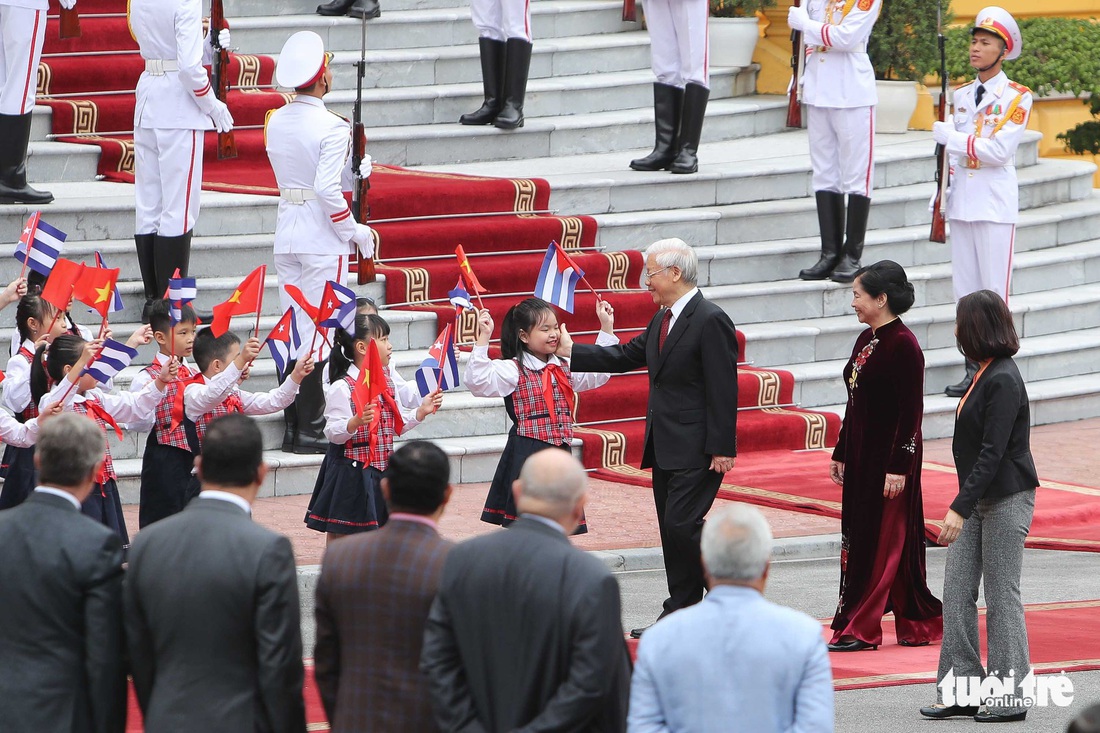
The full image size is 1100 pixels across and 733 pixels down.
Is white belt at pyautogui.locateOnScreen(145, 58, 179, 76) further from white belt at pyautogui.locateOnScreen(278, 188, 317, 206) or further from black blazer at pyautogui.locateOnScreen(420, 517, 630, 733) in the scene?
black blazer at pyautogui.locateOnScreen(420, 517, 630, 733)

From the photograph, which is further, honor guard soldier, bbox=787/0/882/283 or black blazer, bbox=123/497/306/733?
honor guard soldier, bbox=787/0/882/283

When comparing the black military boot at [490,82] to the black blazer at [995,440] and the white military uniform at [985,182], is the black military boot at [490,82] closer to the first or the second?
the white military uniform at [985,182]

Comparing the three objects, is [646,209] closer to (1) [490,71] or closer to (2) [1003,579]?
(1) [490,71]

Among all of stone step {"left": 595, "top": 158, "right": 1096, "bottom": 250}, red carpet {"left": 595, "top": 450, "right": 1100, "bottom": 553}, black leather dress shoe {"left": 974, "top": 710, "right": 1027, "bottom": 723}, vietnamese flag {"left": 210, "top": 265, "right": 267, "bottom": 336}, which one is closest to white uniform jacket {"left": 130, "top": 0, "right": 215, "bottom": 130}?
vietnamese flag {"left": 210, "top": 265, "right": 267, "bottom": 336}

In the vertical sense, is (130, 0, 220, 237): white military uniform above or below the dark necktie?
above

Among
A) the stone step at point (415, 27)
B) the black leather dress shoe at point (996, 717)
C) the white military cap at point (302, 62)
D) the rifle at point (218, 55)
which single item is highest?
the stone step at point (415, 27)

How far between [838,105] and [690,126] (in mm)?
1289

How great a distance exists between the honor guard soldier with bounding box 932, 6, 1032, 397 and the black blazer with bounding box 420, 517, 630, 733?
7.72m

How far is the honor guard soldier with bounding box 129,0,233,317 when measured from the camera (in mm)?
9961

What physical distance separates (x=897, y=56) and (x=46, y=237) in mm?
9348

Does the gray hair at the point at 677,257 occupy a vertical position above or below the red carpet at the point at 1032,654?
above

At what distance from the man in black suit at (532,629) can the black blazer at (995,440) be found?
2.50 meters

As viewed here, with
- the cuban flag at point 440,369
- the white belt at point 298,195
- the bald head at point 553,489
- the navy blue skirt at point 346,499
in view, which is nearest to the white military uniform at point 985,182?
the white belt at point 298,195

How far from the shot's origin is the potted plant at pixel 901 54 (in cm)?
1515
